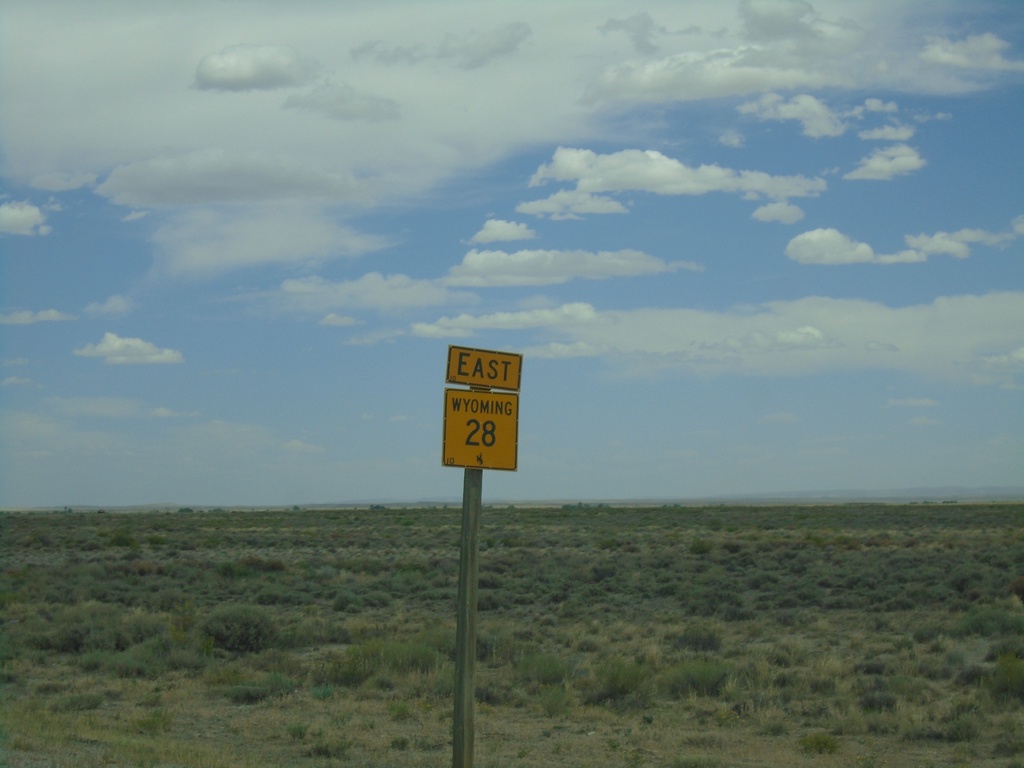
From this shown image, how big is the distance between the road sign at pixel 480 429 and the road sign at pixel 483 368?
84mm

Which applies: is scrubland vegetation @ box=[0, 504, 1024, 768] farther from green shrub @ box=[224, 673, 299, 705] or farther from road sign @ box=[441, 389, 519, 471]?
road sign @ box=[441, 389, 519, 471]

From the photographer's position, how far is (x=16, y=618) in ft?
73.9

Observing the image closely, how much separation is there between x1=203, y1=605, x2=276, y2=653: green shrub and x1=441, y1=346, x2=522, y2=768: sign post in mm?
10944

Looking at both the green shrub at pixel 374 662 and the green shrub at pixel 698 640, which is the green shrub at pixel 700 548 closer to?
the green shrub at pixel 698 640

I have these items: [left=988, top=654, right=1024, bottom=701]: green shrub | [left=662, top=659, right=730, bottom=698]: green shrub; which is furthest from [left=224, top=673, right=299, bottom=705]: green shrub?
[left=988, top=654, right=1024, bottom=701]: green shrub

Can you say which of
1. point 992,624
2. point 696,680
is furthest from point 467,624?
point 992,624

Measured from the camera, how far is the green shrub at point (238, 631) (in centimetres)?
1861

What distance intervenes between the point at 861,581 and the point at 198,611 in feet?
57.9

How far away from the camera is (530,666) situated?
16312 millimetres

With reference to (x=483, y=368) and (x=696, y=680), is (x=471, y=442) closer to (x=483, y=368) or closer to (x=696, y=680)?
(x=483, y=368)

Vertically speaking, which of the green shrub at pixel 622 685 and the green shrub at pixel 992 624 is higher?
the green shrub at pixel 992 624

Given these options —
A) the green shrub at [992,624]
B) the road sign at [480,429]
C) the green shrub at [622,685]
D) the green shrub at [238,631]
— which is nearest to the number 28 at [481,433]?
the road sign at [480,429]

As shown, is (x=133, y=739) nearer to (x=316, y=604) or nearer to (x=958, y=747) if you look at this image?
(x=958, y=747)

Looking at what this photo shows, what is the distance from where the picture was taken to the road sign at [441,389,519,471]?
826cm
